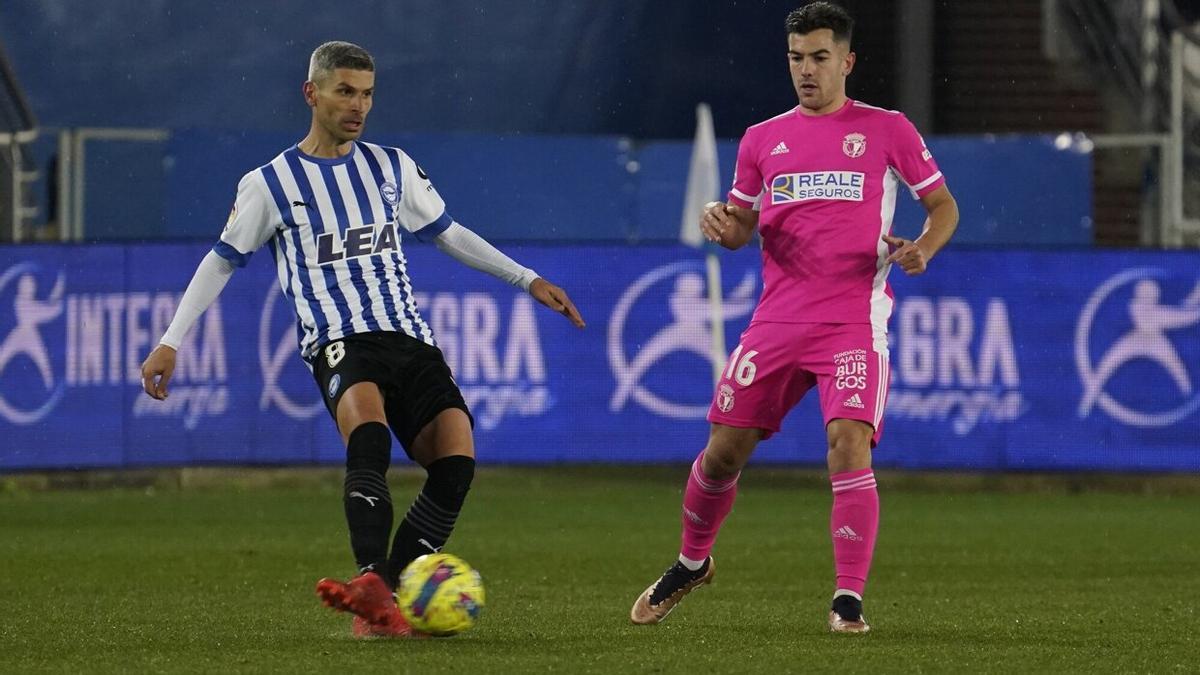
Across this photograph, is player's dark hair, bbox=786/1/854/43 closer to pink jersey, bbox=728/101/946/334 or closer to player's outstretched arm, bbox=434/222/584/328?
pink jersey, bbox=728/101/946/334

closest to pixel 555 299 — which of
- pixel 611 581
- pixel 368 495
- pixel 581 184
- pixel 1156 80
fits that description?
pixel 368 495

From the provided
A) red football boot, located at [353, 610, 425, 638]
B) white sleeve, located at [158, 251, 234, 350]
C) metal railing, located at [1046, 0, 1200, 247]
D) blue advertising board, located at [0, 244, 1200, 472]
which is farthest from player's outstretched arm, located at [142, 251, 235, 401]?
metal railing, located at [1046, 0, 1200, 247]

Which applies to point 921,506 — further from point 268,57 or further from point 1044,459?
point 268,57

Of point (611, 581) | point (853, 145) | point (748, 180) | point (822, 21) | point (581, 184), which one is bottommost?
point (611, 581)

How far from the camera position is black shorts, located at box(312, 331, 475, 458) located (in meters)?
6.97

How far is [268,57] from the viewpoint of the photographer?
61.1 feet

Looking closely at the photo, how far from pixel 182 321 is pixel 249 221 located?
37 cm

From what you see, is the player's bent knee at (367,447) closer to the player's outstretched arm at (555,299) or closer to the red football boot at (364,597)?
the red football boot at (364,597)

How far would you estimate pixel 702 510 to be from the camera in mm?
7598

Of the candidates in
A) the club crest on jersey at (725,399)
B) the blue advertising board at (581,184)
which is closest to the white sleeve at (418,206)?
the club crest on jersey at (725,399)

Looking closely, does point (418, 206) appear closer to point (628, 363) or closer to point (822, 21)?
point (822, 21)

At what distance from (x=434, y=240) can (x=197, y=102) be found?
11732 mm

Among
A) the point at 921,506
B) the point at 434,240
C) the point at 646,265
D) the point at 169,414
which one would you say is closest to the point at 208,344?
the point at 169,414

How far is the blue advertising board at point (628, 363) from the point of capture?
46.9 feet
